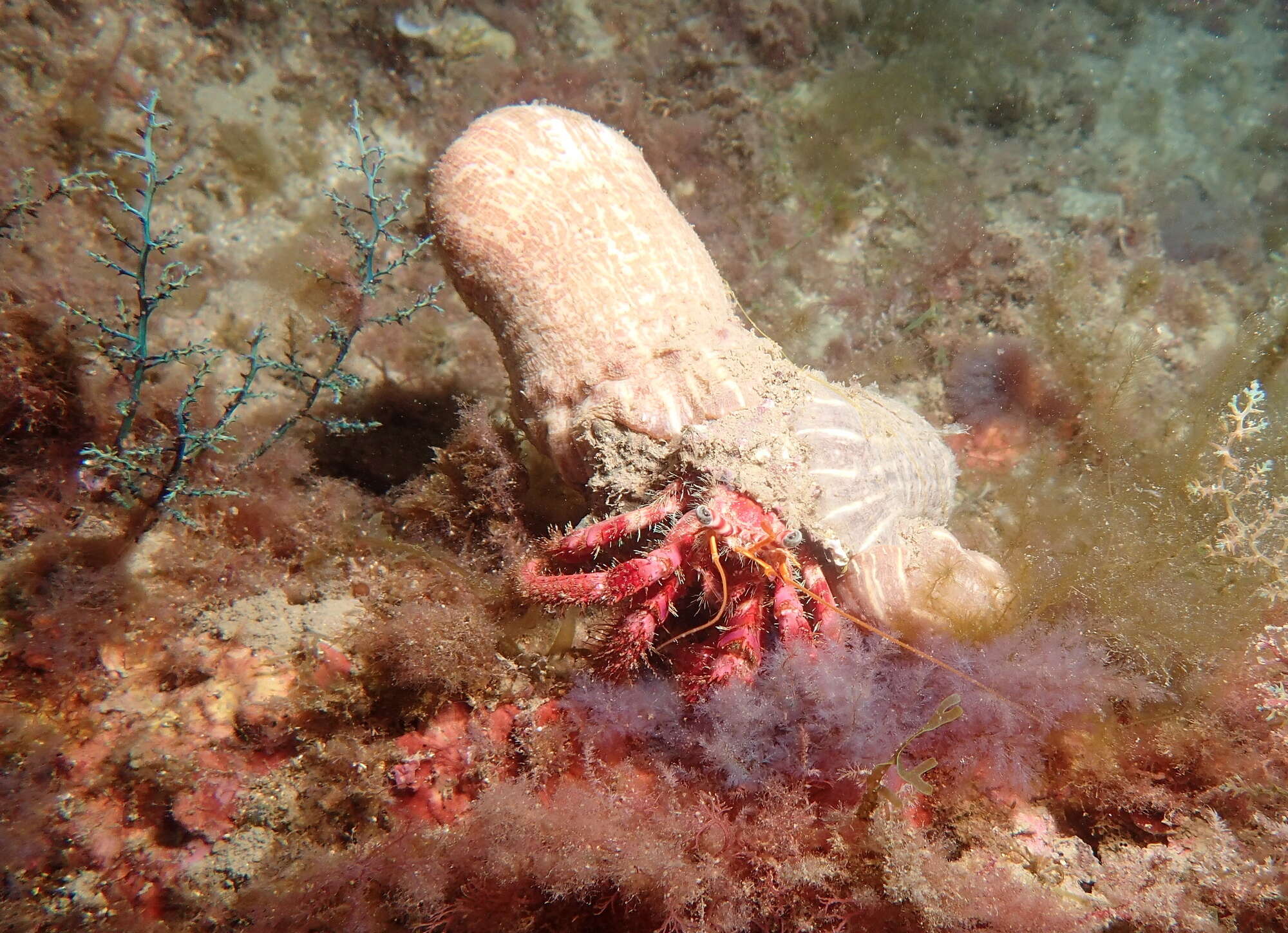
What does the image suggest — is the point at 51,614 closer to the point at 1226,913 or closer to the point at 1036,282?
the point at 1226,913

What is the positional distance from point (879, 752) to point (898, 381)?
338 centimetres

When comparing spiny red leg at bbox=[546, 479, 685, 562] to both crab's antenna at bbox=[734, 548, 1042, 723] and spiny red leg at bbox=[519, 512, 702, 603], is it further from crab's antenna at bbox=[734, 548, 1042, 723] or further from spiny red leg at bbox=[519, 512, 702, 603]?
crab's antenna at bbox=[734, 548, 1042, 723]

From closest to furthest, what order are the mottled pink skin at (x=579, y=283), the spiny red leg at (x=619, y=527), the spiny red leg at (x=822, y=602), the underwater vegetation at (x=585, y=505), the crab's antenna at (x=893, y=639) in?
the underwater vegetation at (x=585, y=505) < the crab's antenna at (x=893, y=639) < the spiny red leg at (x=822, y=602) < the spiny red leg at (x=619, y=527) < the mottled pink skin at (x=579, y=283)

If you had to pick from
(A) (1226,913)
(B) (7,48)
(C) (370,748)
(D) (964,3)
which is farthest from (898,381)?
(B) (7,48)

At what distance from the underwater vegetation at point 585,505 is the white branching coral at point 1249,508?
27 mm

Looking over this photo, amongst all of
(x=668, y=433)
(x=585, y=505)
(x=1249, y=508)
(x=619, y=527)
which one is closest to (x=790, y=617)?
(x=619, y=527)

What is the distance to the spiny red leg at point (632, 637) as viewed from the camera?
2912mm

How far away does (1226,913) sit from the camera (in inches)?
84.1

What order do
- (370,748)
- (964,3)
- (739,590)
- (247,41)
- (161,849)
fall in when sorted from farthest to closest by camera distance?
(964,3), (247,41), (739,590), (370,748), (161,849)

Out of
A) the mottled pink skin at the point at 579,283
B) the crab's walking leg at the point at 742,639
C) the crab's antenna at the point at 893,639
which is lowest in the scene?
the crab's walking leg at the point at 742,639

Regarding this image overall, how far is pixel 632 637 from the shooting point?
2.93 metres

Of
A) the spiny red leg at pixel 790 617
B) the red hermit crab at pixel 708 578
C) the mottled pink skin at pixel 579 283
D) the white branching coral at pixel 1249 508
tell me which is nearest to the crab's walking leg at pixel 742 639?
the red hermit crab at pixel 708 578

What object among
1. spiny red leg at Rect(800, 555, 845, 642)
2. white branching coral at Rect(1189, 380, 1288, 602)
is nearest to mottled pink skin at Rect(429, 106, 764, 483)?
spiny red leg at Rect(800, 555, 845, 642)

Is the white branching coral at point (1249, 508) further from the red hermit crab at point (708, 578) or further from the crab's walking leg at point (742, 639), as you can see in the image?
the crab's walking leg at point (742, 639)
